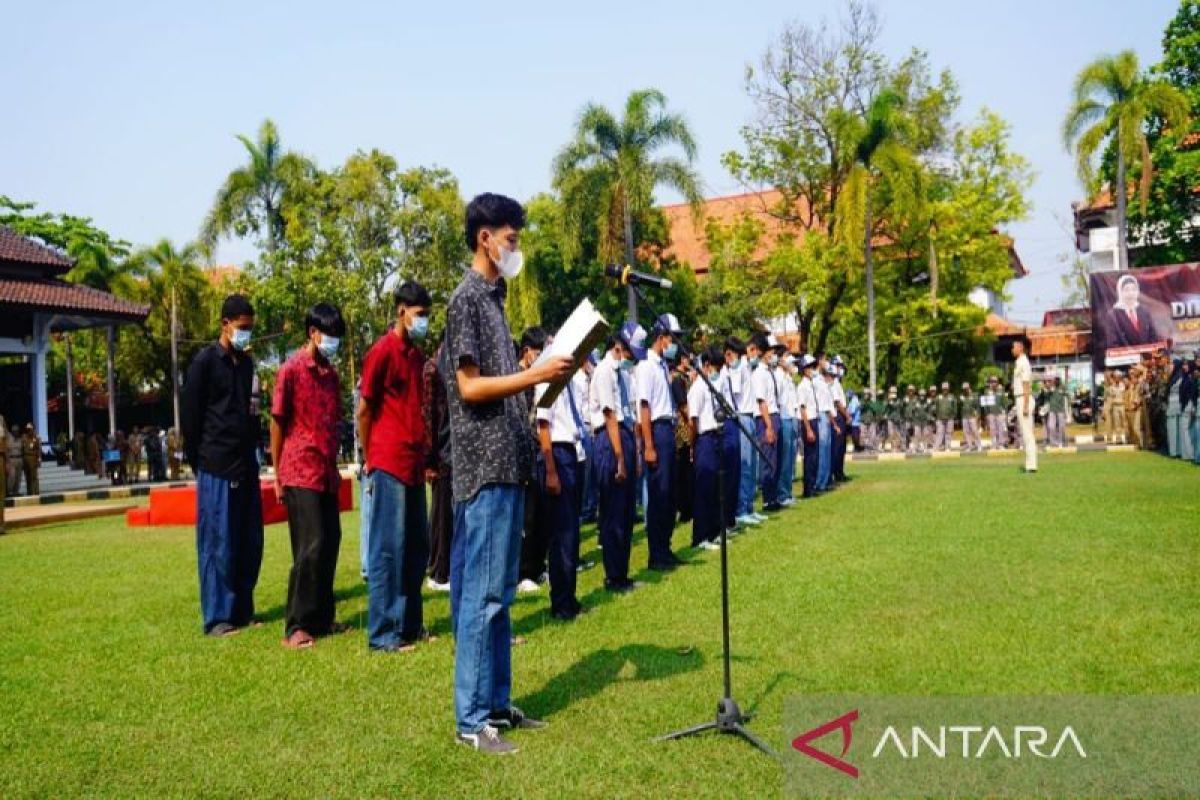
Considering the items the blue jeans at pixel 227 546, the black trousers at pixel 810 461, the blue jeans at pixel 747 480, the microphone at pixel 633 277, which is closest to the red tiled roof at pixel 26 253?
the black trousers at pixel 810 461

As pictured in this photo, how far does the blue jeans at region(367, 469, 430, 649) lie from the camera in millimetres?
6234

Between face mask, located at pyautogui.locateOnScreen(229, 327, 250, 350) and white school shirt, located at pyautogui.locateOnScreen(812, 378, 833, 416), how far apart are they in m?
9.88

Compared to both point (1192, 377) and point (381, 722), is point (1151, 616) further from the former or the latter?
point (1192, 377)

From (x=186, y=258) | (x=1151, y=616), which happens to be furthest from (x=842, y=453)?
(x=186, y=258)

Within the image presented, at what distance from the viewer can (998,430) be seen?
30219 mm

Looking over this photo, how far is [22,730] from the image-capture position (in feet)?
15.5

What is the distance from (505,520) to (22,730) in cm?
242

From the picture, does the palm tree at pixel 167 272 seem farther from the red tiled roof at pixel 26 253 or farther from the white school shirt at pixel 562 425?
the white school shirt at pixel 562 425

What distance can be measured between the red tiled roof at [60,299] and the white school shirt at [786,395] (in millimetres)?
19870

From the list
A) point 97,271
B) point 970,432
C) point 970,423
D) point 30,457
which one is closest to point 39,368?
point 30,457

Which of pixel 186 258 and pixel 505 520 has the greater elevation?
pixel 186 258

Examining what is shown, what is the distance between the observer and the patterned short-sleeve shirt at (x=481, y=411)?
444cm

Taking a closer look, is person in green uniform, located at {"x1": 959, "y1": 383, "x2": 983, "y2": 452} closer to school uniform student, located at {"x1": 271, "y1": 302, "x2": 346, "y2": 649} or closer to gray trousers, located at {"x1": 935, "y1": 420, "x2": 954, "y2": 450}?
gray trousers, located at {"x1": 935, "y1": 420, "x2": 954, "y2": 450}

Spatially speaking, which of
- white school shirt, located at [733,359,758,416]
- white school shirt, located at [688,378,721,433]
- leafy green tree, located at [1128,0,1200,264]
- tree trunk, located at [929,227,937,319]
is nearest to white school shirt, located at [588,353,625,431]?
white school shirt, located at [688,378,721,433]
